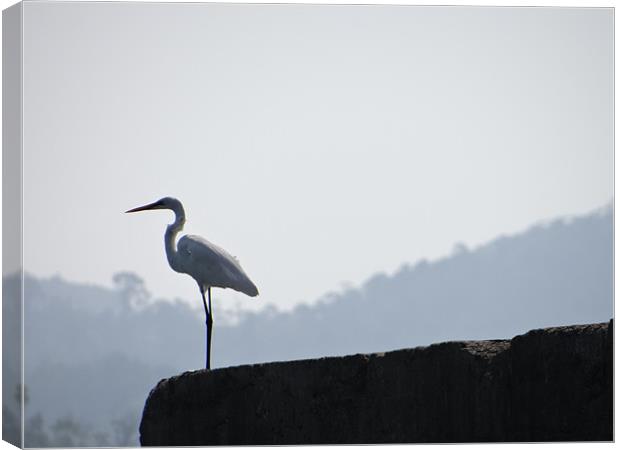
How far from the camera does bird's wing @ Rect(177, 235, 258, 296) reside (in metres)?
8.28

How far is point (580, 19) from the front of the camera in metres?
6.91

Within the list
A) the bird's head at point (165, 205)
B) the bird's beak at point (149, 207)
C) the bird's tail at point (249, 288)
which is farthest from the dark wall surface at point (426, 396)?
the bird's tail at point (249, 288)

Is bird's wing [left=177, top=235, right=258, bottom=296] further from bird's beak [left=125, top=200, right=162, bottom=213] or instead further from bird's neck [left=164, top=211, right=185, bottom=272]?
bird's beak [left=125, top=200, right=162, bottom=213]

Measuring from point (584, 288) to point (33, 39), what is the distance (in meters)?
3.00

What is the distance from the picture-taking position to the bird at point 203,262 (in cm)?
825

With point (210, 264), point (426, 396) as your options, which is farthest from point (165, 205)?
point (426, 396)

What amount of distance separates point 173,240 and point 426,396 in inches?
134

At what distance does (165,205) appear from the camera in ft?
25.7

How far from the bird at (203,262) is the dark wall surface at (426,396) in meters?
1.99

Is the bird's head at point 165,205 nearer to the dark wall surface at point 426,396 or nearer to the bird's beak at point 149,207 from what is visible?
the bird's beak at point 149,207

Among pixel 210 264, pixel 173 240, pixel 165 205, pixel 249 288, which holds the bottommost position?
pixel 249 288

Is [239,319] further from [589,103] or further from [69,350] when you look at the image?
[589,103]

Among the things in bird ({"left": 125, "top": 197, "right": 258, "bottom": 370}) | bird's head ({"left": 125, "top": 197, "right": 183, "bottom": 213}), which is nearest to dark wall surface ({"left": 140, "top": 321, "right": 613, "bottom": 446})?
bird's head ({"left": 125, "top": 197, "right": 183, "bottom": 213})

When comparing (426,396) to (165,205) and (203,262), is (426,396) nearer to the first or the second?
(165,205)
